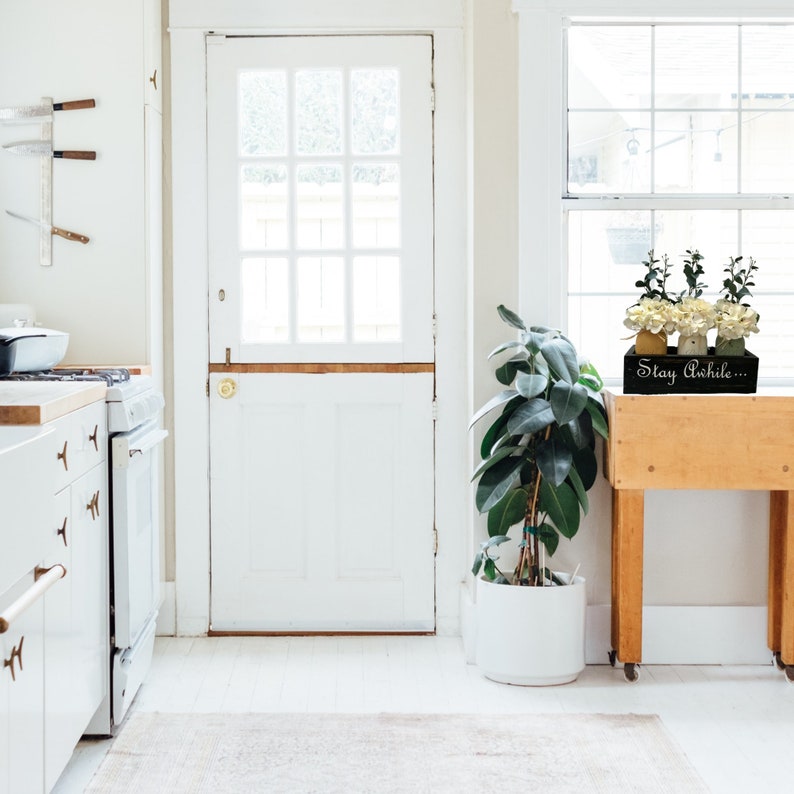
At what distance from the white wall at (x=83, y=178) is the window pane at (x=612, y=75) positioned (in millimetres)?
1484

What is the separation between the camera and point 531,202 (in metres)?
3.49

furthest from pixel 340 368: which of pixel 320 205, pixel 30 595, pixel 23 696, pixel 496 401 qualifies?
pixel 30 595

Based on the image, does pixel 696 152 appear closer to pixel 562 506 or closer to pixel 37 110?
pixel 562 506

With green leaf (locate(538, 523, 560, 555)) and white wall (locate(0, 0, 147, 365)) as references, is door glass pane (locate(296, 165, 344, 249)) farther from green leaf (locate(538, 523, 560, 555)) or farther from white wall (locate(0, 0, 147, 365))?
green leaf (locate(538, 523, 560, 555))

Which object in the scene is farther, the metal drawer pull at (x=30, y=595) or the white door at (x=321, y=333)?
the white door at (x=321, y=333)

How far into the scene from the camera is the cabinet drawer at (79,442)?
2.34m

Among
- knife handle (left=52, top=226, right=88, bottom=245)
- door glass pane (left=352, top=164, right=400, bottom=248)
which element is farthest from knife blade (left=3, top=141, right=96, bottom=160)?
door glass pane (left=352, top=164, right=400, bottom=248)

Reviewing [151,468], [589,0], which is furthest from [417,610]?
[589,0]

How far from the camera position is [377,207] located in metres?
3.74

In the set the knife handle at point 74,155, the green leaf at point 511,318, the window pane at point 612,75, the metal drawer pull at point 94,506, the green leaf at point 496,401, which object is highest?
the window pane at point 612,75

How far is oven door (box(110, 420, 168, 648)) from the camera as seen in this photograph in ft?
9.18

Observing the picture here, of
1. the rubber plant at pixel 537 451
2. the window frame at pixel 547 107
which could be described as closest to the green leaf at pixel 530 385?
the rubber plant at pixel 537 451

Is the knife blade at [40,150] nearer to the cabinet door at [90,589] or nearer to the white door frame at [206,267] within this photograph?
the white door frame at [206,267]

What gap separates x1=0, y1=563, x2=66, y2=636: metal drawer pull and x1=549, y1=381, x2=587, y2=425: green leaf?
1626 millimetres
